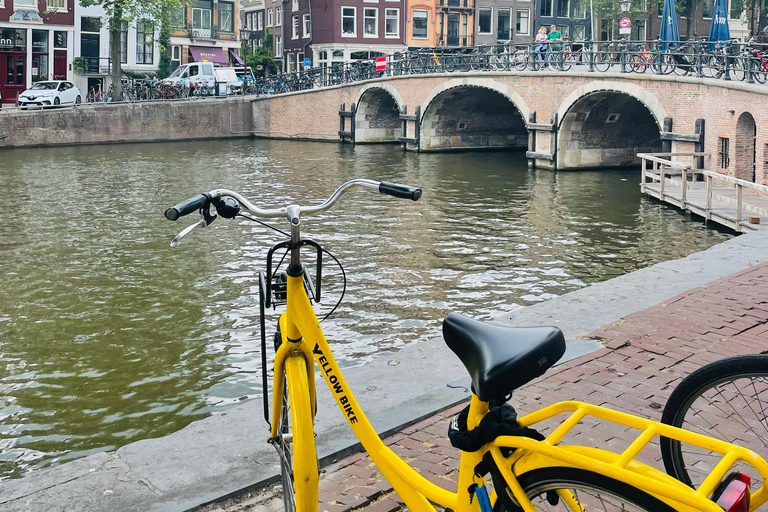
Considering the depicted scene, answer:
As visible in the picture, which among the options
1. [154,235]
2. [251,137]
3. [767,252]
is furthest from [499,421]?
[251,137]

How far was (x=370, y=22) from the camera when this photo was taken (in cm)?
4541

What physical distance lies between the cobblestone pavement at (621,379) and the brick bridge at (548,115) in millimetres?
13071

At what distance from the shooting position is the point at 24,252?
13.2 m

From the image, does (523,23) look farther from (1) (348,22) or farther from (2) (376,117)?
(2) (376,117)

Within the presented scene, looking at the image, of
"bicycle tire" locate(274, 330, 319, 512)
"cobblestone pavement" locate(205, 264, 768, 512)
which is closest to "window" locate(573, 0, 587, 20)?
"cobblestone pavement" locate(205, 264, 768, 512)

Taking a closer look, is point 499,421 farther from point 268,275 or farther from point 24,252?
point 24,252

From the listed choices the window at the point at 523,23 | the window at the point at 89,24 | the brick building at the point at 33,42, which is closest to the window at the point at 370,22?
the window at the point at 523,23

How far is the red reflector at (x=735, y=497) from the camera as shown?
225 centimetres

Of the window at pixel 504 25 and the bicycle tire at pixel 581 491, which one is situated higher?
the window at pixel 504 25

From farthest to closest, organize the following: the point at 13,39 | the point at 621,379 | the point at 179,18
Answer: the point at 179,18, the point at 13,39, the point at 621,379

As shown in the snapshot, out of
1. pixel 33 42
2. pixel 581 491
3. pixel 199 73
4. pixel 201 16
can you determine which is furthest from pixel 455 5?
pixel 581 491

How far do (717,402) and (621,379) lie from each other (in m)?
1.95

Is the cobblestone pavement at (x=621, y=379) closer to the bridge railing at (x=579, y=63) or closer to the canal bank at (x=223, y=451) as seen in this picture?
the canal bank at (x=223, y=451)

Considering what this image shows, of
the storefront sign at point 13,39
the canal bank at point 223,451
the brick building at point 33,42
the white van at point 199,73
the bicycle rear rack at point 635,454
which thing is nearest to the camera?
the bicycle rear rack at point 635,454
